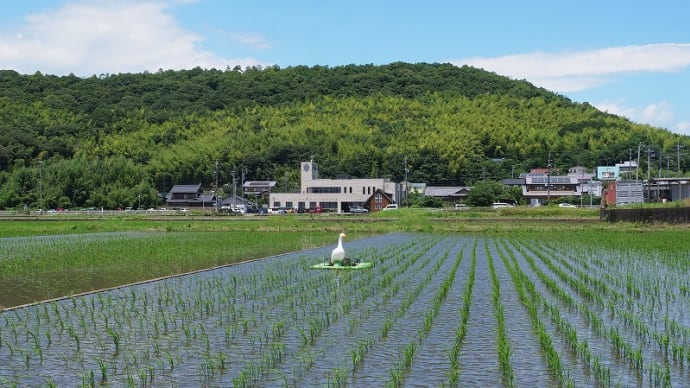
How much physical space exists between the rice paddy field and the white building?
48886mm

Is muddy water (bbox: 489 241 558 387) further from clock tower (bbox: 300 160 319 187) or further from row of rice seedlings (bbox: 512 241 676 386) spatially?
clock tower (bbox: 300 160 319 187)

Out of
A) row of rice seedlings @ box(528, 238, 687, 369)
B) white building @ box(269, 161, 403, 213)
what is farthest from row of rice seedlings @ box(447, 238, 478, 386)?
white building @ box(269, 161, 403, 213)

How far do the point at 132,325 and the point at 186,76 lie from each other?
120 m

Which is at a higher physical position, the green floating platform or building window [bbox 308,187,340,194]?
building window [bbox 308,187,340,194]

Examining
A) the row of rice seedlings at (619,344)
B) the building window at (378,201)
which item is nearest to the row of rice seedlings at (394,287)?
the row of rice seedlings at (619,344)

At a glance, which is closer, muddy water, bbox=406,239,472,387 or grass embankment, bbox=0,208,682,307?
muddy water, bbox=406,239,472,387

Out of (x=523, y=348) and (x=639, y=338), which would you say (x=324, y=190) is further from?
(x=523, y=348)

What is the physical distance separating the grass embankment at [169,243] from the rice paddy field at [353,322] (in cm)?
17

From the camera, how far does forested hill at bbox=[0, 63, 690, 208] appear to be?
79.8m

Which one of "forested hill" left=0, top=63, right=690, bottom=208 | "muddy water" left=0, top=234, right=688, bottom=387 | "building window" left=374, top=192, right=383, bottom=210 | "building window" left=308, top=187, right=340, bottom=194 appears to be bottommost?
"muddy water" left=0, top=234, right=688, bottom=387

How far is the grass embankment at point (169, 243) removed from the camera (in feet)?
48.9

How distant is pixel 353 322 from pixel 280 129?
89.2m

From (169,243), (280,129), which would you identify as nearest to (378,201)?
(280,129)

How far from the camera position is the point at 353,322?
9.46 metres
